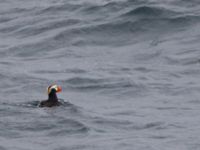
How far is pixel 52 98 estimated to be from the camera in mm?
18734

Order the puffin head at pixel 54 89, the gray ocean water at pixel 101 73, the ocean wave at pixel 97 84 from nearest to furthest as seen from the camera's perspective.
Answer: the gray ocean water at pixel 101 73 < the puffin head at pixel 54 89 < the ocean wave at pixel 97 84

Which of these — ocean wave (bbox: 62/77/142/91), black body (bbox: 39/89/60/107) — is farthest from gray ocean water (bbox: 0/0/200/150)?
black body (bbox: 39/89/60/107)

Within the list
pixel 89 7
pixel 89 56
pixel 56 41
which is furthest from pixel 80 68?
pixel 89 7

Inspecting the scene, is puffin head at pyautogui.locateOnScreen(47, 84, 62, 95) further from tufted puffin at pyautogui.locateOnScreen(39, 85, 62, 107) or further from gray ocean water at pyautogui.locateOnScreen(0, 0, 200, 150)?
gray ocean water at pyautogui.locateOnScreen(0, 0, 200, 150)

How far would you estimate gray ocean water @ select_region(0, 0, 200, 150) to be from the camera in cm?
1548

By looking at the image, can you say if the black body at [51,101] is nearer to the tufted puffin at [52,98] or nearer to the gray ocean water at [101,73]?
the tufted puffin at [52,98]

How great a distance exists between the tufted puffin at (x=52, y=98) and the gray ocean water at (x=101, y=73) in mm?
239

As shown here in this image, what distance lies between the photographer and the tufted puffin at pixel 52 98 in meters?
18.4

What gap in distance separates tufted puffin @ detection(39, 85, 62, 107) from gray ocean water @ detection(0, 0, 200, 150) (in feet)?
0.78

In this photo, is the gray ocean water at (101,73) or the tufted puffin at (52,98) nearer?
the gray ocean water at (101,73)

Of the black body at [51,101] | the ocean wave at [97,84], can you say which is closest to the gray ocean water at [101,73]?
the ocean wave at [97,84]

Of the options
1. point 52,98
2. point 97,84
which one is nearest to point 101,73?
point 97,84

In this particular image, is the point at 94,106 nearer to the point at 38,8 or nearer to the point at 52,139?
the point at 52,139

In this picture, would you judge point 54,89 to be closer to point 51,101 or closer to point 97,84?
point 51,101
